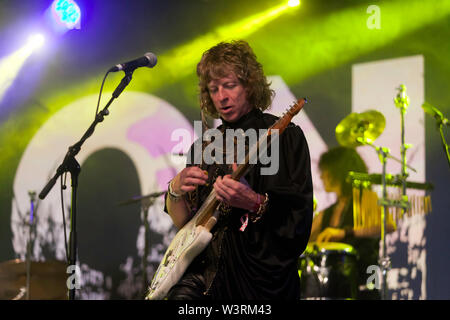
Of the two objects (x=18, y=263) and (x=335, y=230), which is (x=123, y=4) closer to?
(x=18, y=263)

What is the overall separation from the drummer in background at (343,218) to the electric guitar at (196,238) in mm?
3131

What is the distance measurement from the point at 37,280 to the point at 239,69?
422cm

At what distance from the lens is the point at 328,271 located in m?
4.85

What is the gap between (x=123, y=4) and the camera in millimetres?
6633

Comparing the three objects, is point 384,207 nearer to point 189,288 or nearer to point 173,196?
point 173,196

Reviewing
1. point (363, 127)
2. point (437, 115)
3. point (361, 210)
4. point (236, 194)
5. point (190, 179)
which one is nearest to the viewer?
point (236, 194)

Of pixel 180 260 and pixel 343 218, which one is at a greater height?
pixel 343 218

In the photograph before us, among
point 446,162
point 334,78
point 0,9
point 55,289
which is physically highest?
point 0,9

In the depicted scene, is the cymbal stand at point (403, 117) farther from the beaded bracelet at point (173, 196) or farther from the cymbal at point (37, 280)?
the cymbal at point (37, 280)

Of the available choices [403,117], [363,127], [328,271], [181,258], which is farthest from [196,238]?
[403,117]

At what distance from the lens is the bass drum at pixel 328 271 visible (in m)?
4.86
